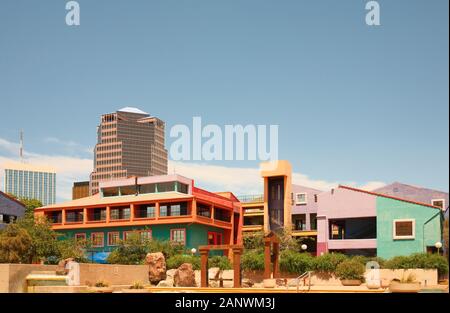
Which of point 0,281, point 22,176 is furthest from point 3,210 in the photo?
point 22,176

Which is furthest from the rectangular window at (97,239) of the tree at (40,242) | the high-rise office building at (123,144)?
the high-rise office building at (123,144)

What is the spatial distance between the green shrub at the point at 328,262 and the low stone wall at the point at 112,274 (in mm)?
10312

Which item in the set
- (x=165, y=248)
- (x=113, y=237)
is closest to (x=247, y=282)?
(x=165, y=248)

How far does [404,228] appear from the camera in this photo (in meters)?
45.5

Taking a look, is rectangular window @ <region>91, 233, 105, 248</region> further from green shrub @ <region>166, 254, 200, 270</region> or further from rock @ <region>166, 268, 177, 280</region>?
rock @ <region>166, 268, 177, 280</region>

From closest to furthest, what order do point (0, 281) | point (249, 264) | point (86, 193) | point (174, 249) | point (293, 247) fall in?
1. point (0, 281)
2. point (249, 264)
3. point (174, 249)
4. point (293, 247)
5. point (86, 193)

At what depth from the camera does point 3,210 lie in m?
56.7

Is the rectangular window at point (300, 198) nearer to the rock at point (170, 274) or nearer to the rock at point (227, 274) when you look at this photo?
the rock at point (227, 274)

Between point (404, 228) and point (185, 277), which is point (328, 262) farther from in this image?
point (404, 228)

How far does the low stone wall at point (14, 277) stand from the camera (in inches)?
947

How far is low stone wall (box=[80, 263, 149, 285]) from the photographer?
1118 inches

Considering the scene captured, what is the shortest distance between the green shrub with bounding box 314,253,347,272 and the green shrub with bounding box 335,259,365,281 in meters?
2.17
